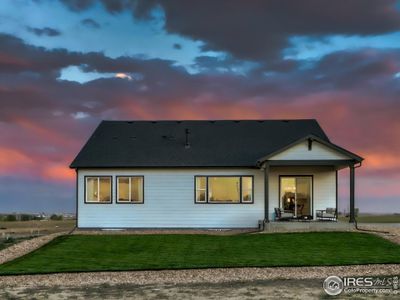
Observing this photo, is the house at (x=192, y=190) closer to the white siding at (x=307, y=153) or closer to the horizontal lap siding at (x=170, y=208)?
the horizontal lap siding at (x=170, y=208)

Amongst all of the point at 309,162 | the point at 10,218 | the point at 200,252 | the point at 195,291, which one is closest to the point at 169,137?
the point at 309,162

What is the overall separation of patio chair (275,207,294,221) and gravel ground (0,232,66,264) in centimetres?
1041

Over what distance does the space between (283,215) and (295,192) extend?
53.2 inches

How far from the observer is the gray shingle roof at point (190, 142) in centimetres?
2844

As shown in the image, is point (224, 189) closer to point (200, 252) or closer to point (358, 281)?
point (200, 252)

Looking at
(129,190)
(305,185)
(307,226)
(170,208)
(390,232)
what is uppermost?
(305,185)

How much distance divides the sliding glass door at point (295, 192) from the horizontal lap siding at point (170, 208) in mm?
1211

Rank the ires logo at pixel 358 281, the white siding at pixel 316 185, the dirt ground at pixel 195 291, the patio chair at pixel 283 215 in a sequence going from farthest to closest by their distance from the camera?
the white siding at pixel 316 185
the patio chair at pixel 283 215
the ires logo at pixel 358 281
the dirt ground at pixel 195 291

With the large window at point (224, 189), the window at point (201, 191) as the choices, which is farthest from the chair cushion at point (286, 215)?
the window at point (201, 191)

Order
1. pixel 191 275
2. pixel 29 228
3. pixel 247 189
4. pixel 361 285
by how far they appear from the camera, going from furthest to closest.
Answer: pixel 29 228, pixel 247 189, pixel 191 275, pixel 361 285

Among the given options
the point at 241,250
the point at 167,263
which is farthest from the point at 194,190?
the point at 167,263

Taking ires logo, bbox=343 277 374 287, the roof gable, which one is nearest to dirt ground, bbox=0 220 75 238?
the roof gable

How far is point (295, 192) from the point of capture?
28.7 meters

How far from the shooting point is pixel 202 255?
61.7 ft
